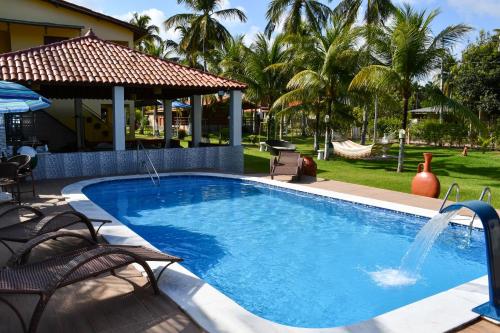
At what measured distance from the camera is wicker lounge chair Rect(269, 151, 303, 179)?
13.2 m

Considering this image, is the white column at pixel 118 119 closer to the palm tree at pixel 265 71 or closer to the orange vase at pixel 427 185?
the orange vase at pixel 427 185

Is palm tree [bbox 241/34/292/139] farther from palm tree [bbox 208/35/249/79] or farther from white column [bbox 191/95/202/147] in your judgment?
white column [bbox 191/95/202/147]

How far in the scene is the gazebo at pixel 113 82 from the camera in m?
12.9

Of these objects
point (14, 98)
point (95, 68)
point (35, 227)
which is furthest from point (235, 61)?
point (35, 227)

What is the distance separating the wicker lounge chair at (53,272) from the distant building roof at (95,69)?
9712 millimetres

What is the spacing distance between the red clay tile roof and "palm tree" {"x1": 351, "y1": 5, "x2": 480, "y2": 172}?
5.25 m

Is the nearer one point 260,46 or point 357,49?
point 357,49

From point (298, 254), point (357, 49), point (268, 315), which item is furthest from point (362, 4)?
point (268, 315)

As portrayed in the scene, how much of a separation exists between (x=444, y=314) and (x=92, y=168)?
11.9m

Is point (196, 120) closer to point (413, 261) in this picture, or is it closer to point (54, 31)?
point (54, 31)

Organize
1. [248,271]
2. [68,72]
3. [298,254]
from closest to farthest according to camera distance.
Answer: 1. [248,271]
2. [298,254]
3. [68,72]

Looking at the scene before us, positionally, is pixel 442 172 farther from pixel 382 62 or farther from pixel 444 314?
pixel 444 314

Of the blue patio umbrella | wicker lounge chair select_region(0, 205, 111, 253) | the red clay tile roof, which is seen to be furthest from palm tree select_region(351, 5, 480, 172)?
wicker lounge chair select_region(0, 205, 111, 253)

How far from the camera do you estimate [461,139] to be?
26531 millimetres
